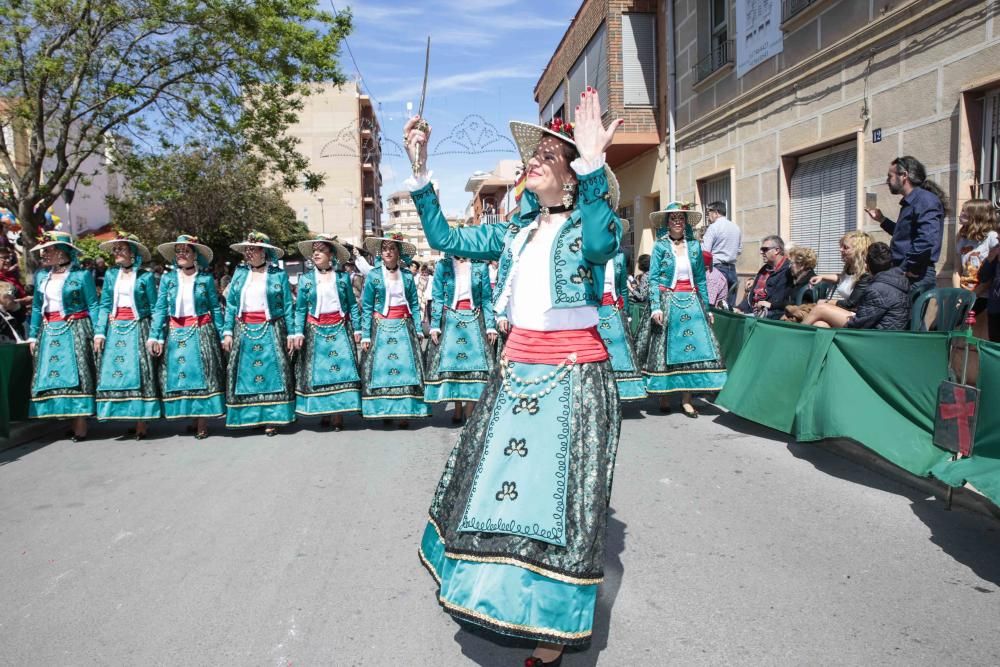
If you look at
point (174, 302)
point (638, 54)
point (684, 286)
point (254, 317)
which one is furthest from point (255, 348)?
point (638, 54)

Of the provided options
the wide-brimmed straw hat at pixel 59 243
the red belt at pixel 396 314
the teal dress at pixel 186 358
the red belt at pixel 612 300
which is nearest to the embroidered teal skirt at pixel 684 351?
the red belt at pixel 612 300

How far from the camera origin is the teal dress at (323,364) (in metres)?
7.69

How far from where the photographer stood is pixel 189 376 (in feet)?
24.8

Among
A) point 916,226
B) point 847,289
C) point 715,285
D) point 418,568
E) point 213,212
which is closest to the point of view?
point 418,568

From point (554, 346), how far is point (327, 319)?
17.2ft

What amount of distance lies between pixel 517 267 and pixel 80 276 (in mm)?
6229

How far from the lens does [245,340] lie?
752 cm

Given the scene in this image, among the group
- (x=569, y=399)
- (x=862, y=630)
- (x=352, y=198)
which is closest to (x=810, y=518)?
(x=862, y=630)

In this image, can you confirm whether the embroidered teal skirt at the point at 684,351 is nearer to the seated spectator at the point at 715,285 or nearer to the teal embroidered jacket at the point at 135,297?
the seated spectator at the point at 715,285

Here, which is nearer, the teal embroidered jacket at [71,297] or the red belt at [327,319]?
the teal embroidered jacket at [71,297]

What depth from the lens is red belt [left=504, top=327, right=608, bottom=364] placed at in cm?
295

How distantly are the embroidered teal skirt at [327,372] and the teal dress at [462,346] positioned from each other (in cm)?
79

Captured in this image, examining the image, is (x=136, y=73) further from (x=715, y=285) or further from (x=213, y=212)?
(x=213, y=212)

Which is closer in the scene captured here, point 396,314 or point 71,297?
point 71,297
